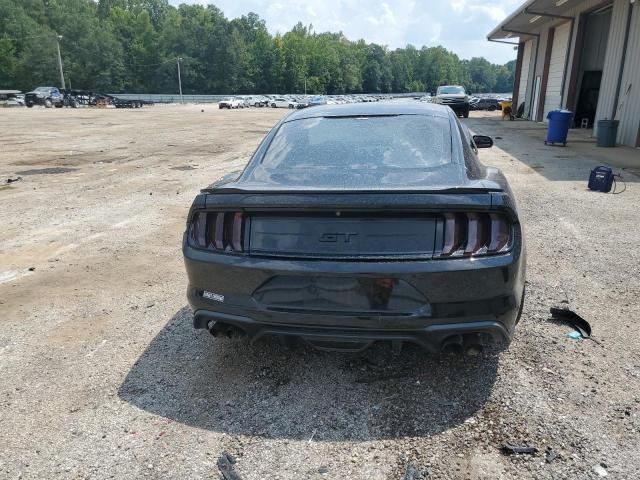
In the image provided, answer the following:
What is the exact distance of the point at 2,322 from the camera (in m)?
3.81

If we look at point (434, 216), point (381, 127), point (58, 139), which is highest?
point (381, 127)

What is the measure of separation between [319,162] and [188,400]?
168 cm

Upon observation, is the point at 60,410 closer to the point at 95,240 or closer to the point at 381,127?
the point at 381,127

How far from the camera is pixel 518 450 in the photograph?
2.36 metres

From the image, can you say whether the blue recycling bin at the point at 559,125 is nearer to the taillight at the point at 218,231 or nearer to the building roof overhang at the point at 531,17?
the building roof overhang at the point at 531,17

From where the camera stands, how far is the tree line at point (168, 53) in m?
90.4

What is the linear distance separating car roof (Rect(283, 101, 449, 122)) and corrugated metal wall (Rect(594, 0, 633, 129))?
16.4 m

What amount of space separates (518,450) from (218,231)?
6.31ft

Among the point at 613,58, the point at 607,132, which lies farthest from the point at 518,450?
the point at 613,58

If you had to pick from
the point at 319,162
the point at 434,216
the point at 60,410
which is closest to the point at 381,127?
the point at 319,162

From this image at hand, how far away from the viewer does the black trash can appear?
50.8 feet

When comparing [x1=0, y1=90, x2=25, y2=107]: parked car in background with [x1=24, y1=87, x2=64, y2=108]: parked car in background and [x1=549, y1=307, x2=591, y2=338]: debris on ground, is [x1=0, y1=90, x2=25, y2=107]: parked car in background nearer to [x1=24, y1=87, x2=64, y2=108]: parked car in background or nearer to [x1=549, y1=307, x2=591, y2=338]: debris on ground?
[x1=24, y1=87, x2=64, y2=108]: parked car in background

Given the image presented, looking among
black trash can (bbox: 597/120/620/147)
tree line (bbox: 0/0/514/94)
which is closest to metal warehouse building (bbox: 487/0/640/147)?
black trash can (bbox: 597/120/620/147)

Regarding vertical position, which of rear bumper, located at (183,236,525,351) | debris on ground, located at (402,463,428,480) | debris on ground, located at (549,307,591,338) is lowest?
debris on ground, located at (402,463,428,480)
